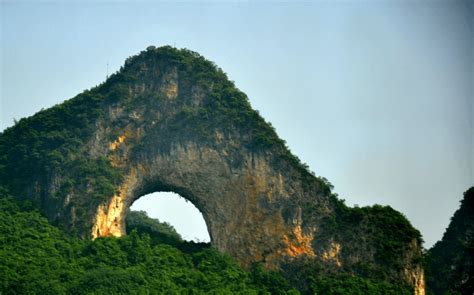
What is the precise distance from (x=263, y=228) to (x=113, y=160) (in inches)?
232

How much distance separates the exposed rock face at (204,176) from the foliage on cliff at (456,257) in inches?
137

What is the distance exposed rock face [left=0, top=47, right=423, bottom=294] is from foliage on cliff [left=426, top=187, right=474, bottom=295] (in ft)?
11.4

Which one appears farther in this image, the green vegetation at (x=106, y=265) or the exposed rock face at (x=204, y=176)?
the exposed rock face at (x=204, y=176)

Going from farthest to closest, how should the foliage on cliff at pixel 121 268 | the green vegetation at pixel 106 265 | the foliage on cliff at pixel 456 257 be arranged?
the foliage on cliff at pixel 456 257 → the foliage on cliff at pixel 121 268 → the green vegetation at pixel 106 265

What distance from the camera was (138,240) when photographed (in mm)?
35281

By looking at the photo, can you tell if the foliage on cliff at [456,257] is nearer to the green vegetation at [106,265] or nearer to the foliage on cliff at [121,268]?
the foliage on cliff at [121,268]

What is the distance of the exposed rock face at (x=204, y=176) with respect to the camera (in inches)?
1388

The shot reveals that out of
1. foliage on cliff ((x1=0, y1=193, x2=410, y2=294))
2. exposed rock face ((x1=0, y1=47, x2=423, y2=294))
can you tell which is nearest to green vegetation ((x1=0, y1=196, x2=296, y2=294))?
foliage on cliff ((x1=0, y1=193, x2=410, y2=294))

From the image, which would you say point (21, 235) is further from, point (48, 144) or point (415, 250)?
point (415, 250)

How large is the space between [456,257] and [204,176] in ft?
33.0

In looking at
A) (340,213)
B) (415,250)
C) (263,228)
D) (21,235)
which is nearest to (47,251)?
(21,235)

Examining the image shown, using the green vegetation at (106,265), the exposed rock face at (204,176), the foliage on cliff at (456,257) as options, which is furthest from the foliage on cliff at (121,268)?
the foliage on cliff at (456,257)

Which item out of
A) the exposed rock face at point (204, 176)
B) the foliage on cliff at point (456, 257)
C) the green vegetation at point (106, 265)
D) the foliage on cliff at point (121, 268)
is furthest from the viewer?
the foliage on cliff at point (456, 257)

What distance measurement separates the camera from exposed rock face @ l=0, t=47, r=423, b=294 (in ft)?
116
